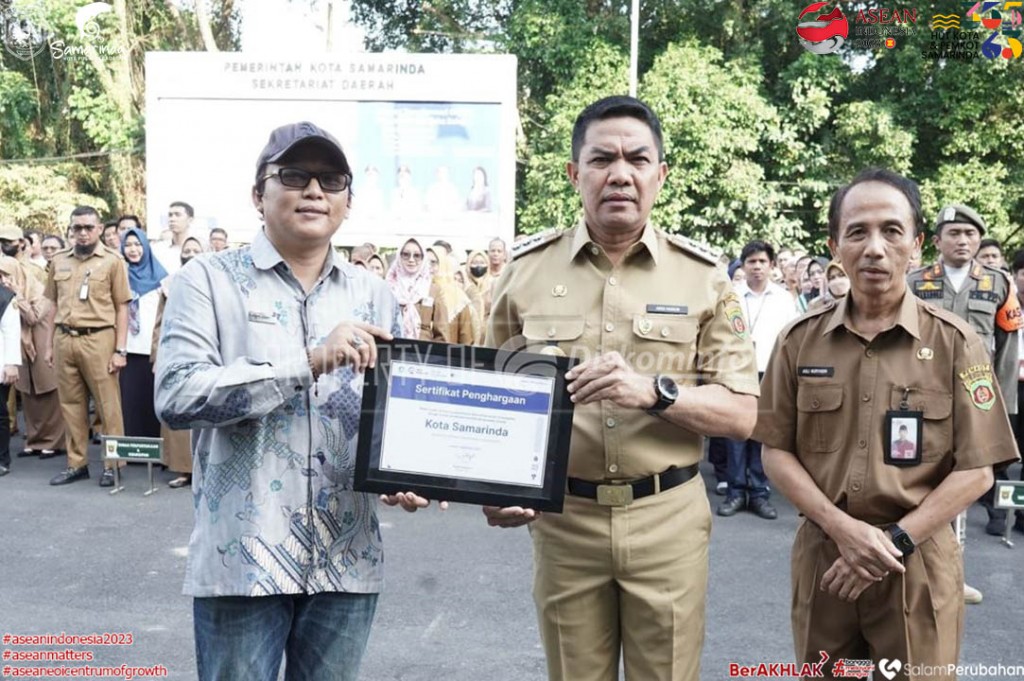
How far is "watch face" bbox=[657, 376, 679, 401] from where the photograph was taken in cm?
221

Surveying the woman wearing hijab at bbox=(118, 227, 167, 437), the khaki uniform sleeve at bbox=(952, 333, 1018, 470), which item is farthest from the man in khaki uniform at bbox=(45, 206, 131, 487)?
the khaki uniform sleeve at bbox=(952, 333, 1018, 470)

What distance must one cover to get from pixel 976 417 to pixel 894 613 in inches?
22.7

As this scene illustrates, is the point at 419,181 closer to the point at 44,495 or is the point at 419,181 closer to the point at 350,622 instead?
the point at 44,495

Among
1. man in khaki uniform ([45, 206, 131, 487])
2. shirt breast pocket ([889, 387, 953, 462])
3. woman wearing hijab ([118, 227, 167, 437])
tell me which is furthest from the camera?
woman wearing hijab ([118, 227, 167, 437])

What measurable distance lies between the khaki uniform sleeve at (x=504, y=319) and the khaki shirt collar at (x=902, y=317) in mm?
915

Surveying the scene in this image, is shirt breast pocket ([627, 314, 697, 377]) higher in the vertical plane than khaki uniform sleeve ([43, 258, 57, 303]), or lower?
higher

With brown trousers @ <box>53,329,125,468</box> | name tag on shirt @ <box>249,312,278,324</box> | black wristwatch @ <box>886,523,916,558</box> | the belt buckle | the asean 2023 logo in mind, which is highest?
the asean 2023 logo

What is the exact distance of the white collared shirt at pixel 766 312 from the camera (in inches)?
269

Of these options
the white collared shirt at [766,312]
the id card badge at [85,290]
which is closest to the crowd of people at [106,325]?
the id card badge at [85,290]

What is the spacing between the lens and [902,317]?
248 centimetres

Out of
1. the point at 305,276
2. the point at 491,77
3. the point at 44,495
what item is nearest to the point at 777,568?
the point at 305,276

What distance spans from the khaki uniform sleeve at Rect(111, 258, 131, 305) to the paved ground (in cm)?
154

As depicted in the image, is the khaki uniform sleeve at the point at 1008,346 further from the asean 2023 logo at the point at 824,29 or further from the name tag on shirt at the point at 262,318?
the asean 2023 logo at the point at 824,29

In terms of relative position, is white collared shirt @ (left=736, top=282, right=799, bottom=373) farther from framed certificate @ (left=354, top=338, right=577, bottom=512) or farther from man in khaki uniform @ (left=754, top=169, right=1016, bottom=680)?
framed certificate @ (left=354, top=338, right=577, bottom=512)
